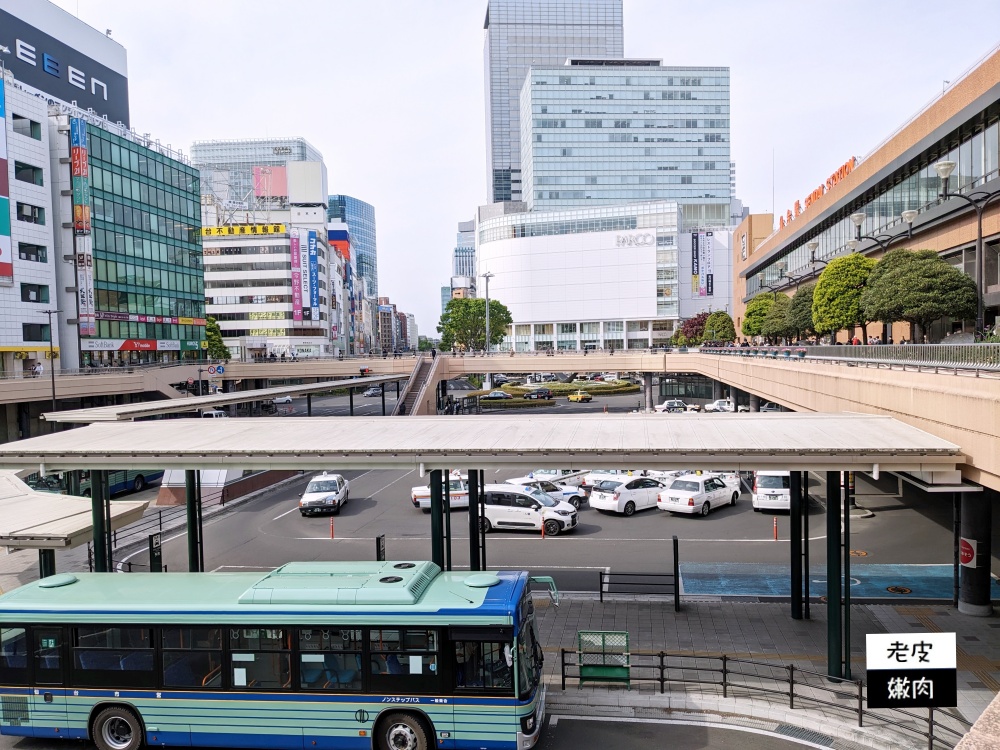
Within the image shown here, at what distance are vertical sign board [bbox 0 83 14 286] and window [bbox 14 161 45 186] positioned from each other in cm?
155

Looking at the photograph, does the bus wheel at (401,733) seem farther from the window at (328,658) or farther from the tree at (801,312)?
the tree at (801,312)

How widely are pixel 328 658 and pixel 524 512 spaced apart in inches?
634

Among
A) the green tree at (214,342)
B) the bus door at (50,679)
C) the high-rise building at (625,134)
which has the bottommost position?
the bus door at (50,679)

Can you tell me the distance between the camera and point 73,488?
92.8 feet

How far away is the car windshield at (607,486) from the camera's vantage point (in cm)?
2926

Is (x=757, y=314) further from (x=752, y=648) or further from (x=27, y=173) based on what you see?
(x=27, y=173)

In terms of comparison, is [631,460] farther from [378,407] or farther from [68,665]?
[378,407]

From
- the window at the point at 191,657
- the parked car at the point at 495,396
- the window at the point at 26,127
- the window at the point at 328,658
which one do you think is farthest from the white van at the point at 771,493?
the parked car at the point at 495,396

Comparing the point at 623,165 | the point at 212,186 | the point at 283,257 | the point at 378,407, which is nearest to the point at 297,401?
the point at 283,257

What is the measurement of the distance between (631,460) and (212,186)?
13043cm

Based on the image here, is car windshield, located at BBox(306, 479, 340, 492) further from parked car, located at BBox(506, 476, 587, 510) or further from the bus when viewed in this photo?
the bus

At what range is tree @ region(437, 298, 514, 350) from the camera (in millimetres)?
100438

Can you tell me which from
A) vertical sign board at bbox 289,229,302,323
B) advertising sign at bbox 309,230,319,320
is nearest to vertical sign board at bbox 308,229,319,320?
advertising sign at bbox 309,230,319,320

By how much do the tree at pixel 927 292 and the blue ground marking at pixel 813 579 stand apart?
9.03 meters
